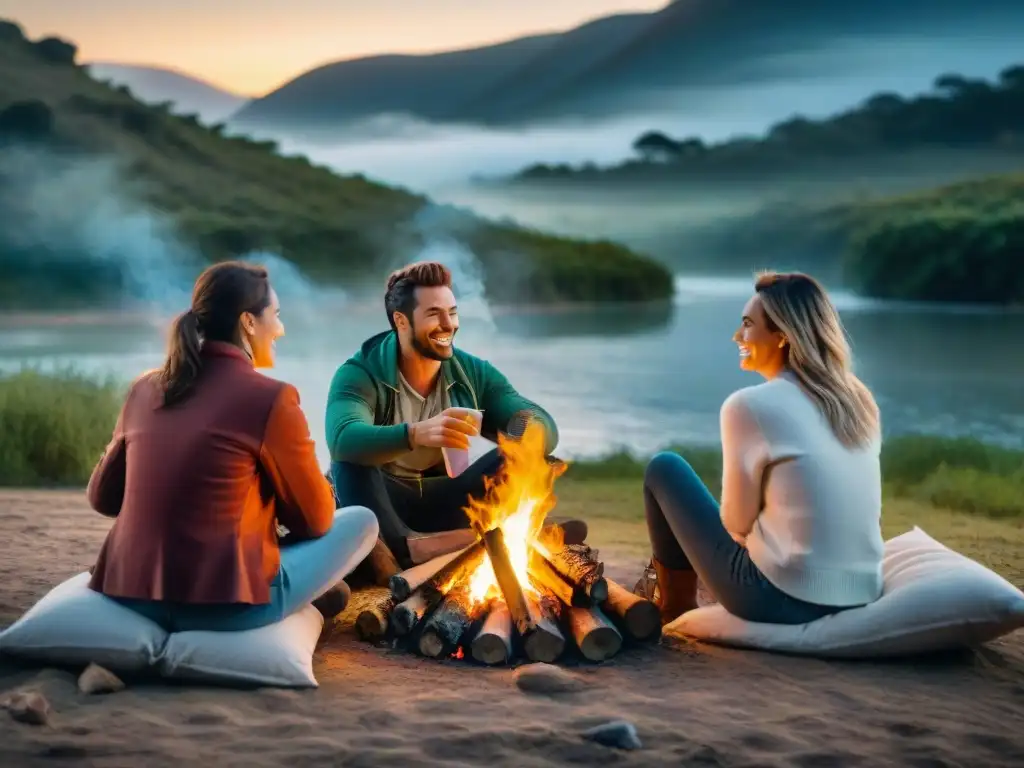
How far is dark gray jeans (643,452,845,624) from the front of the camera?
4.76m

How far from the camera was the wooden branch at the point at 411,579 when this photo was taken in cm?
504

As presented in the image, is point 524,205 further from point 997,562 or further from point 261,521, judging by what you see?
point 261,521

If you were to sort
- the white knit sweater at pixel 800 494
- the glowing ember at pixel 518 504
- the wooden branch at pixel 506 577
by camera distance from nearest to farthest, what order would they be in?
the white knit sweater at pixel 800 494 < the wooden branch at pixel 506 577 < the glowing ember at pixel 518 504

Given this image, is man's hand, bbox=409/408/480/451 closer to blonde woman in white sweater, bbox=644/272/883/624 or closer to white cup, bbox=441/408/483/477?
white cup, bbox=441/408/483/477

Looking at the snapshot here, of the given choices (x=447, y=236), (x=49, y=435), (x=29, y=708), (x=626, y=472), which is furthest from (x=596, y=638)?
(x=447, y=236)

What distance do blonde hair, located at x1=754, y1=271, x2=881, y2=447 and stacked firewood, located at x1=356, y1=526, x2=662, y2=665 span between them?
1036 millimetres

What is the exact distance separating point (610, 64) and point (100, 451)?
905 centimetres

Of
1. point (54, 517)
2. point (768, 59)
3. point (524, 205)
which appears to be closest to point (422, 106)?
point (524, 205)

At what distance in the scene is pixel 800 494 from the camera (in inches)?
179

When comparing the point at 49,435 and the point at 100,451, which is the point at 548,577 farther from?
the point at 49,435

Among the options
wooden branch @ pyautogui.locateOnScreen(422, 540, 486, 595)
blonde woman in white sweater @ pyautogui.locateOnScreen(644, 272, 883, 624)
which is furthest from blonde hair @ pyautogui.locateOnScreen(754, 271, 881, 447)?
wooden branch @ pyautogui.locateOnScreen(422, 540, 486, 595)

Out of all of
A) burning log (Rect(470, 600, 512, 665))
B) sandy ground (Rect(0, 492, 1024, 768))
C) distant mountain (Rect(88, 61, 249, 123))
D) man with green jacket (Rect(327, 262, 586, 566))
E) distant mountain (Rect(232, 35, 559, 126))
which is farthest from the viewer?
distant mountain (Rect(232, 35, 559, 126))

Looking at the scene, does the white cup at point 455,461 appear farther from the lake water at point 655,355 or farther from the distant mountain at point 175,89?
the distant mountain at point 175,89

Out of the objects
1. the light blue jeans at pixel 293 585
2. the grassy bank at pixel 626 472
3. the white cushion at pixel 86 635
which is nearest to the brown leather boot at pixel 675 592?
the light blue jeans at pixel 293 585
